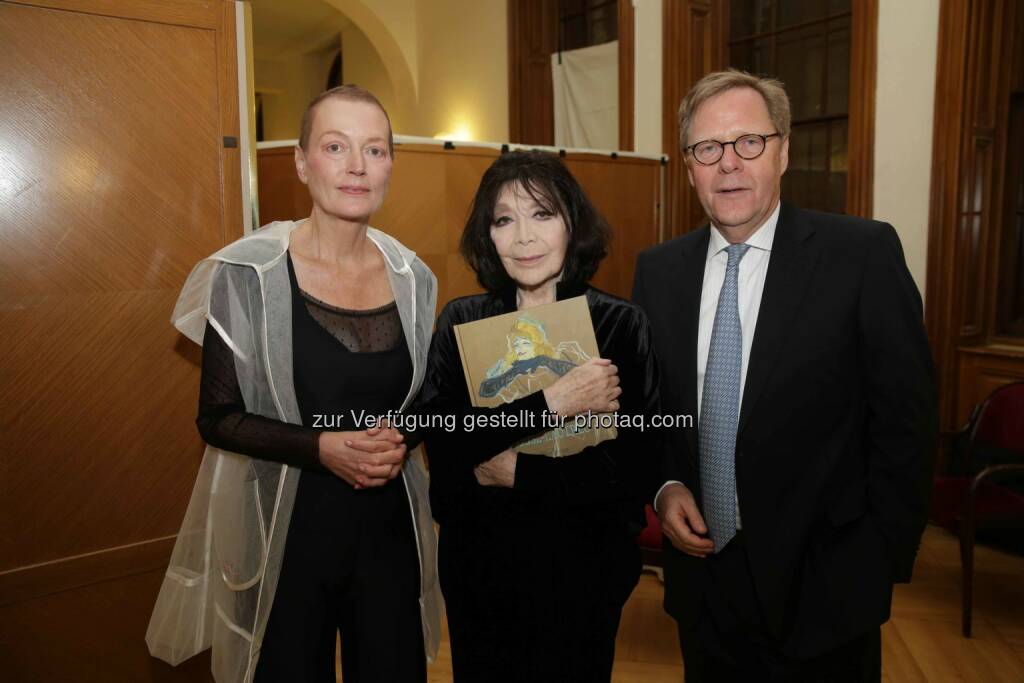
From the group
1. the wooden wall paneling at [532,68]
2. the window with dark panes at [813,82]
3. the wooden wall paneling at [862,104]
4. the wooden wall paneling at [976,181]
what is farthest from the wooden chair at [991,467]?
the wooden wall paneling at [532,68]

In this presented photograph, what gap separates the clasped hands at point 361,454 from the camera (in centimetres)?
160

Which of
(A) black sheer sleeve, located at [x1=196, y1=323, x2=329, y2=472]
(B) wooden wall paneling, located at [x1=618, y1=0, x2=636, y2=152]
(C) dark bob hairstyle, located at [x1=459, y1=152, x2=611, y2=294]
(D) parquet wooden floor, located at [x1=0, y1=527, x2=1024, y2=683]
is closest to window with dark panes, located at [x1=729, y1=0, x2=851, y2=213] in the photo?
(B) wooden wall paneling, located at [x1=618, y1=0, x2=636, y2=152]

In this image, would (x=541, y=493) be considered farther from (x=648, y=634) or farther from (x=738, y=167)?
(x=648, y=634)

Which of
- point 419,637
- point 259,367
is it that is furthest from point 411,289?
point 419,637

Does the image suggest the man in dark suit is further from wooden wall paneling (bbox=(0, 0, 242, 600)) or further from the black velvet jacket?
wooden wall paneling (bbox=(0, 0, 242, 600))

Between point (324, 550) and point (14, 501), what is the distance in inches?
46.2

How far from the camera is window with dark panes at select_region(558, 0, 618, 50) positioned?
24.6ft

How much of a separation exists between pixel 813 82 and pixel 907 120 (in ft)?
3.86

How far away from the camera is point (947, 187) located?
4.29 metres

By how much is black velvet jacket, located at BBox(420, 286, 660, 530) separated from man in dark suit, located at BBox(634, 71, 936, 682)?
16cm

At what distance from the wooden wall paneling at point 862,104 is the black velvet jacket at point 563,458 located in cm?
372

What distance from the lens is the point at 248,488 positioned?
177cm

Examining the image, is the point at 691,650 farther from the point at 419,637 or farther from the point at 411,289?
the point at 411,289

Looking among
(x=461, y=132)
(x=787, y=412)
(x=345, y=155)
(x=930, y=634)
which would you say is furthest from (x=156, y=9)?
(x=461, y=132)
